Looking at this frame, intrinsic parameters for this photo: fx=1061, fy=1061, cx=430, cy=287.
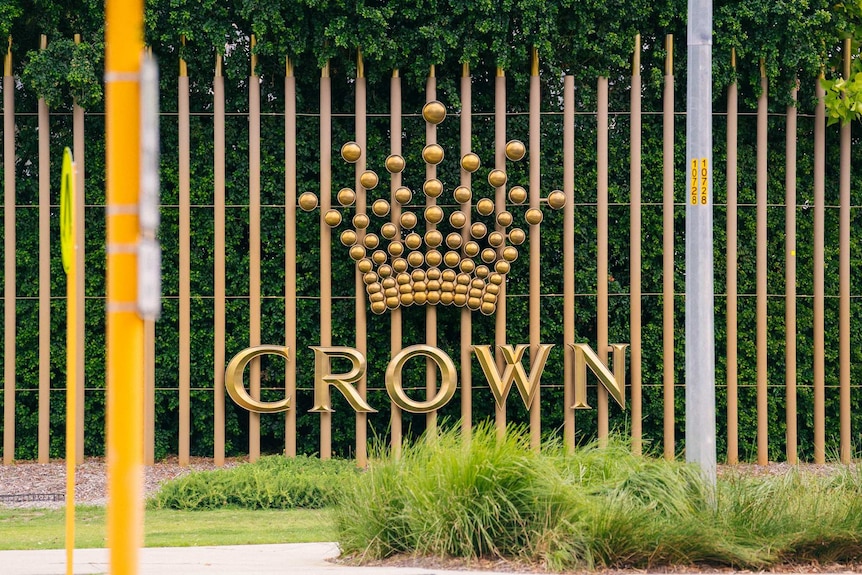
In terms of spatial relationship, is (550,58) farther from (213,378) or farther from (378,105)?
(213,378)

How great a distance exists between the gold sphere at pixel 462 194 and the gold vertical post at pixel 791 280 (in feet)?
13.3

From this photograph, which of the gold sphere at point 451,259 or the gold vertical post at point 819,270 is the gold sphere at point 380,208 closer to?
the gold sphere at point 451,259

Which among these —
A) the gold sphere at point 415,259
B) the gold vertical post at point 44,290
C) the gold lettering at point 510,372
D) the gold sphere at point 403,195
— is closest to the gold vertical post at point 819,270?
the gold lettering at point 510,372

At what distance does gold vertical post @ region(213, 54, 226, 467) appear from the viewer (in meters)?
12.7

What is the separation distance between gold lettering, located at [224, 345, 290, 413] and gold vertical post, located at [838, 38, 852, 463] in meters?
6.97

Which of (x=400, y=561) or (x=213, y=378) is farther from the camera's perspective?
(x=213, y=378)

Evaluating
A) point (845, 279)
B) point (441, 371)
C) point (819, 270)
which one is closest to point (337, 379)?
point (441, 371)

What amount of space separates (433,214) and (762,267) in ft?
13.7

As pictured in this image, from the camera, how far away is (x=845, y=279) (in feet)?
43.9

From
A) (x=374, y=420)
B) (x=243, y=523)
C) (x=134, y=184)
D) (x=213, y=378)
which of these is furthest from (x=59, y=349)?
(x=134, y=184)

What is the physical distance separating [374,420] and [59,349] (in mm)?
3993

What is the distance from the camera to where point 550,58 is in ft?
41.8

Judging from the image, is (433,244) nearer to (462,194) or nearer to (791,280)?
(462,194)

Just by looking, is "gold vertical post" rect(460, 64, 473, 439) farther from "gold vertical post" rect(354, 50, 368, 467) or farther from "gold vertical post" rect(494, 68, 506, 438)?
"gold vertical post" rect(354, 50, 368, 467)
